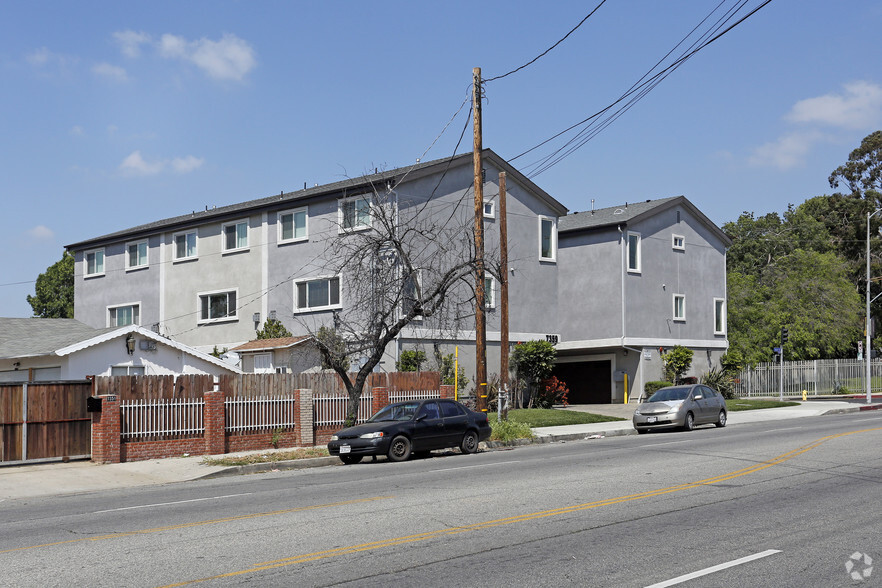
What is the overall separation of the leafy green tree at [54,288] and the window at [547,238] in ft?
155

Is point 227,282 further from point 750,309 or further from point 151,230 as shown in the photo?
point 750,309

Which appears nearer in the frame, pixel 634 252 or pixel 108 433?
pixel 108 433

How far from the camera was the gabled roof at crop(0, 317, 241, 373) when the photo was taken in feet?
87.0

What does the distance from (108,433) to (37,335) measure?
11880 mm

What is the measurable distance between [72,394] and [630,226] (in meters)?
28.5

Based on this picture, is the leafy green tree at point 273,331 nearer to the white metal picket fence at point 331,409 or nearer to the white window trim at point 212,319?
the white window trim at point 212,319

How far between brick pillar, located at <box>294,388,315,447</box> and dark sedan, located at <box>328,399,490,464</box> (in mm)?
3067

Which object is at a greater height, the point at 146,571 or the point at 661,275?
the point at 661,275

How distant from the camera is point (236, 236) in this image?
134ft

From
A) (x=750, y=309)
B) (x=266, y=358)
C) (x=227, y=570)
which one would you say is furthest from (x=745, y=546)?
(x=750, y=309)

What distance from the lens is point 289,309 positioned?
38.1 meters

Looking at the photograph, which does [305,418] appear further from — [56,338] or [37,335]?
[37,335]

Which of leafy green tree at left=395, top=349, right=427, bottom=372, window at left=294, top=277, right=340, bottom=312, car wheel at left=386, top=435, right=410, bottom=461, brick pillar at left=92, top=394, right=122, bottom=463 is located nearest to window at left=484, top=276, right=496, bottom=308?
leafy green tree at left=395, top=349, right=427, bottom=372

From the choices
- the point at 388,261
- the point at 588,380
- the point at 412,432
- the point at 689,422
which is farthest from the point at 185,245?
the point at 689,422
